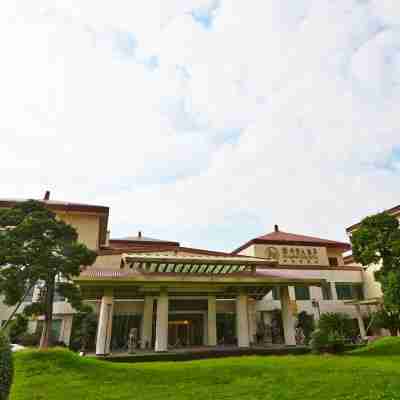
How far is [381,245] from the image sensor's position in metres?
20.6

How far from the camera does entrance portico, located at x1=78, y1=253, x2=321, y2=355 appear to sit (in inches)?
731

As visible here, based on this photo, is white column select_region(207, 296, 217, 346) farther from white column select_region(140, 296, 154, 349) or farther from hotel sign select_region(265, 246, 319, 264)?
hotel sign select_region(265, 246, 319, 264)

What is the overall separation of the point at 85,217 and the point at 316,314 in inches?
872

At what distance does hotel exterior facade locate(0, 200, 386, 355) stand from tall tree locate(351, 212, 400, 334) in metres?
3.36

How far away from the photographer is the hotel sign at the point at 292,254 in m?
32.9

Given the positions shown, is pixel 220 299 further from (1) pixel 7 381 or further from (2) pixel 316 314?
(1) pixel 7 381

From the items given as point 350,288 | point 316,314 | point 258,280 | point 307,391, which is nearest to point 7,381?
point 307,391

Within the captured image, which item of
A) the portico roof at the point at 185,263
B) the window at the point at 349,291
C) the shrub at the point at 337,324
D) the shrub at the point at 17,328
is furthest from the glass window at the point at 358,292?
the shrub at the point at 17,328

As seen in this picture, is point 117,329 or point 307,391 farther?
point 117,329

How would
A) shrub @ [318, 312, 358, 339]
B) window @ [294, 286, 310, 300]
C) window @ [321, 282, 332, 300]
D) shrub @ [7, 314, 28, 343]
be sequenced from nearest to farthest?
shrub @ [7, 314, 28, 343], shrub @ [318, 312, 358, 339], window @ [294, 286, 310, 300], window @ [321, 282, 332, 300]

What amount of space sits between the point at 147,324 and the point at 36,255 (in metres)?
10.2

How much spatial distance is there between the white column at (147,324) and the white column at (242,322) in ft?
20.3

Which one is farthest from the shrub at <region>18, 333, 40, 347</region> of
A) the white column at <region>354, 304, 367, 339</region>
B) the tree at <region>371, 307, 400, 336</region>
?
the white column at <region>354, 304, 367, 339</region>

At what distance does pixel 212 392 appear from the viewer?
8.92m
